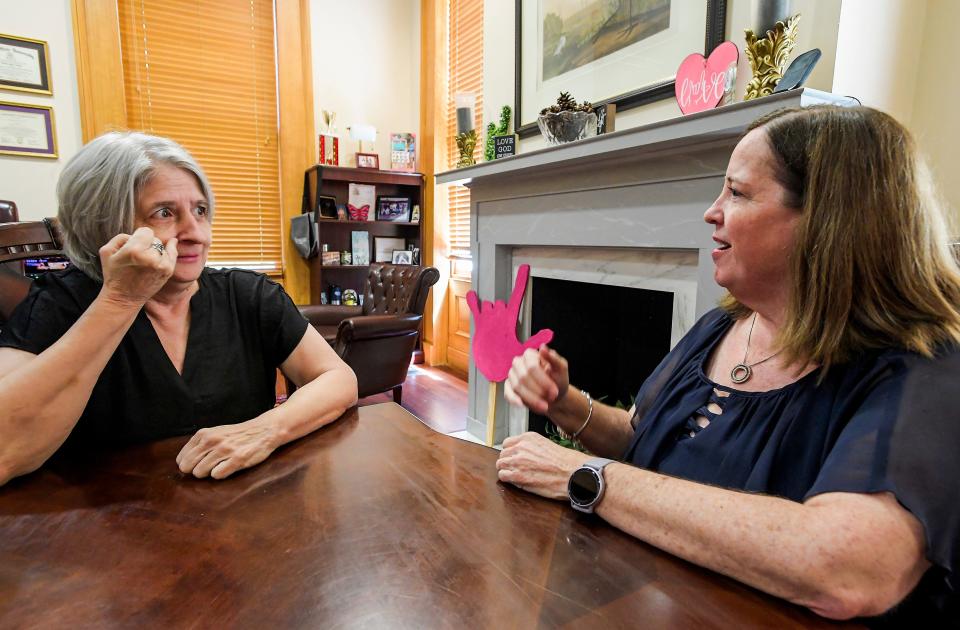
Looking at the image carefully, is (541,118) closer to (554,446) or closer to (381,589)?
(554,446)

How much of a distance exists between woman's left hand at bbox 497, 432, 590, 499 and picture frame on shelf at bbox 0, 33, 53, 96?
170 inches

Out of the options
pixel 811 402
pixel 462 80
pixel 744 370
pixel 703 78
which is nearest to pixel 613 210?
pixel 703 78

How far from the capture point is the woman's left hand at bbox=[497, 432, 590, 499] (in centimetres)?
78

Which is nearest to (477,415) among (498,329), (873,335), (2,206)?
(498,329)

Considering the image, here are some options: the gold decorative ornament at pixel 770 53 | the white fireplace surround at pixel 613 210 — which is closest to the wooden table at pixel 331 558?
the white fireplace surround at pixel 613 210

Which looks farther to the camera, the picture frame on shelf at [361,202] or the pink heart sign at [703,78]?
the picture frame on shelf at [361,202]

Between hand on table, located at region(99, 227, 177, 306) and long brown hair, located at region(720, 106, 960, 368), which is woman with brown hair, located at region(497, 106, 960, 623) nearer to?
long brown hair, located at region(720, 106, 960, 368)

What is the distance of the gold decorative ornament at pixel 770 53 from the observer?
1.46 metres

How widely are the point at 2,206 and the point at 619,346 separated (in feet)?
11.7

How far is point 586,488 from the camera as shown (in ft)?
2.43

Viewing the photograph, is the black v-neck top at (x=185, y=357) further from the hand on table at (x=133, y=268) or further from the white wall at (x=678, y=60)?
the white wall at (x=678, y=60)

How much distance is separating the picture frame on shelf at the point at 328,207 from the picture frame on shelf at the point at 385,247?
44 cm

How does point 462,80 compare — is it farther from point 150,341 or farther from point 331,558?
point 331,558

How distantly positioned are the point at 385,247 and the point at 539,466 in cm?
398
